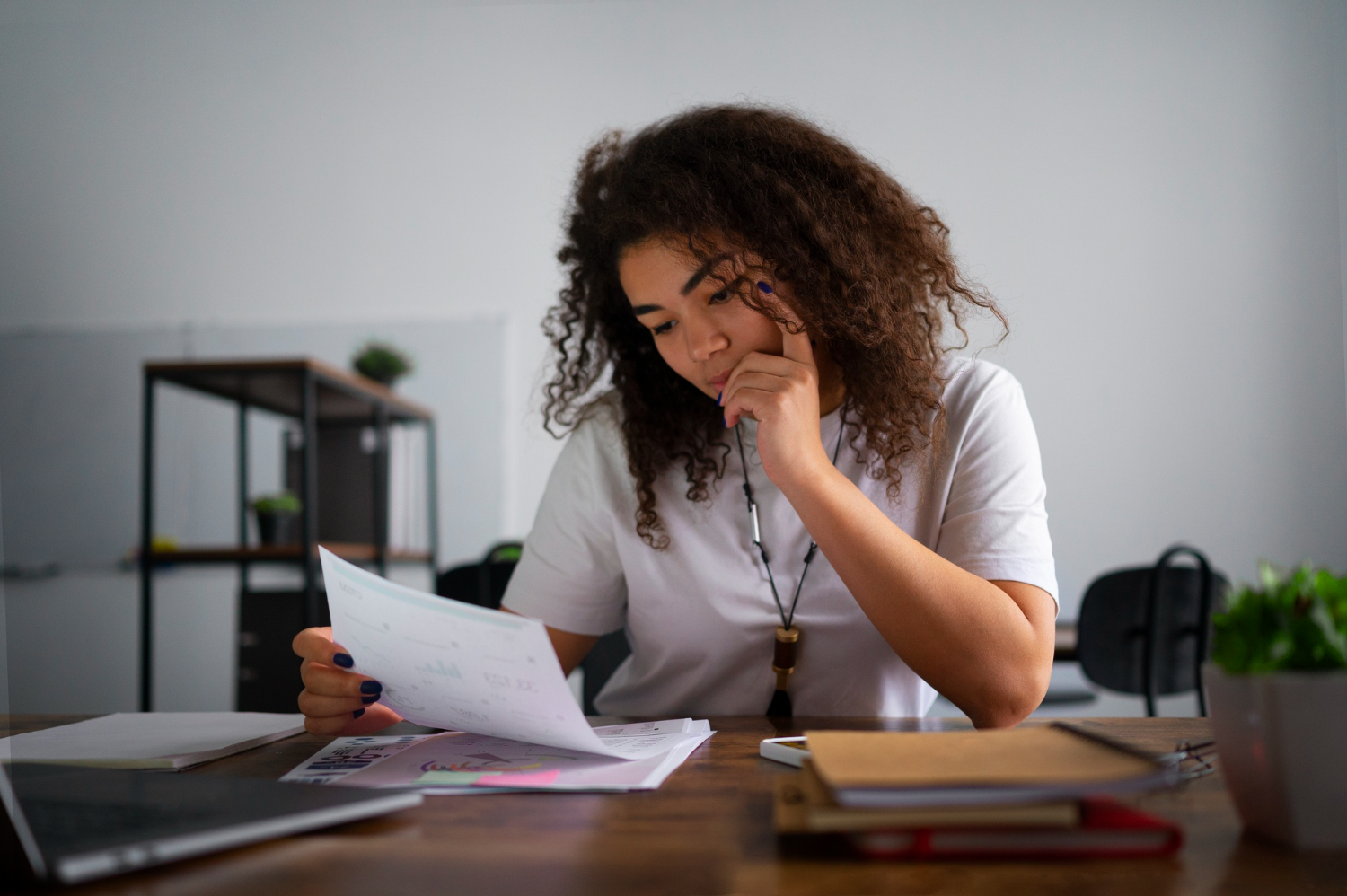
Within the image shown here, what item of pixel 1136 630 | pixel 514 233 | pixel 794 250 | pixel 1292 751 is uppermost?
pixel 514 233

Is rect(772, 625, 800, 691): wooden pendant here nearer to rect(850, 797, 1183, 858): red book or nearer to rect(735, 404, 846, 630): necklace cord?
rect(735, 404, 846, 630): necklace cord

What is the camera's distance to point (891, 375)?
1099 millimetres

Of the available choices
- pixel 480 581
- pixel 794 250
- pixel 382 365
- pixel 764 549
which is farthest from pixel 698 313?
pixel 382 365

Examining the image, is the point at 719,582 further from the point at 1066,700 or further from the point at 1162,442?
the point at 1162,442

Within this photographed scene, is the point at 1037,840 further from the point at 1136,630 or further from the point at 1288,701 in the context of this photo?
the point at 1136,630

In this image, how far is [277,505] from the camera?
2654 mm

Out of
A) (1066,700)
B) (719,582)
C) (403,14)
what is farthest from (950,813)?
(403,14)

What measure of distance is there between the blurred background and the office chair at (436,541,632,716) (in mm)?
1867

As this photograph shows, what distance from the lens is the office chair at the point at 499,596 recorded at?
1.54m

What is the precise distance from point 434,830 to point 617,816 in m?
0.10

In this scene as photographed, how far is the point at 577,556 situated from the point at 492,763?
1.78ft

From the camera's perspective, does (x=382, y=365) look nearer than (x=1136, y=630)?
No

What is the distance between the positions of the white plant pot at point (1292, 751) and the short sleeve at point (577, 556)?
84 cm

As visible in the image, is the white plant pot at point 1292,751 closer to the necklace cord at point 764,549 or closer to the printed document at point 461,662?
the printed document at point 461,662
